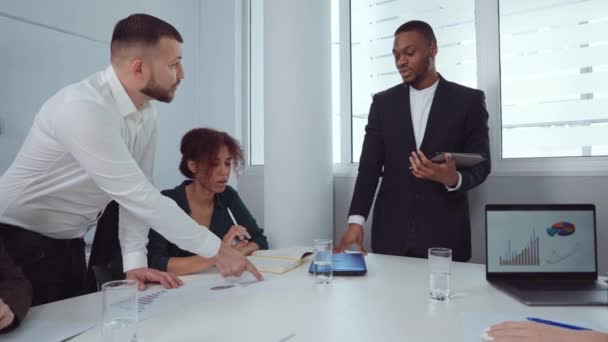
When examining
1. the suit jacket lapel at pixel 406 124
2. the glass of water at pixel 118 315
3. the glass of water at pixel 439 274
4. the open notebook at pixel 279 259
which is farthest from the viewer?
the suit jacket lapel at pixel 406 124

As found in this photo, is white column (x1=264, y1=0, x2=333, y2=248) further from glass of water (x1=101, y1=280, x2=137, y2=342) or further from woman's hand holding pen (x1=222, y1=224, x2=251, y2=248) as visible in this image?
glass of water (x1=101, y1=280, x2=137, y2=342)

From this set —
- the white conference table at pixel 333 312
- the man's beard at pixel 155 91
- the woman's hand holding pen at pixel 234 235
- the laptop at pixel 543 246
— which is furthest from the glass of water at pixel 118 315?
the laptop at pixel 543 246

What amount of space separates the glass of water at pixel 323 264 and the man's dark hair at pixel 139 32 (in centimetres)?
85

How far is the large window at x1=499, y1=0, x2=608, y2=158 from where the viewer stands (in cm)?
224

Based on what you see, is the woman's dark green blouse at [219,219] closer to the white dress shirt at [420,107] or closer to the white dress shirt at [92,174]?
the white dress shirt at [92,174]

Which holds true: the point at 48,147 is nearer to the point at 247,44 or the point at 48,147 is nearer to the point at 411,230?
→ the point at 411,230

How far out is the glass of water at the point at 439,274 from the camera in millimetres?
1173

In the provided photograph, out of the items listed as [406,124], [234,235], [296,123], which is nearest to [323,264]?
[234,235]

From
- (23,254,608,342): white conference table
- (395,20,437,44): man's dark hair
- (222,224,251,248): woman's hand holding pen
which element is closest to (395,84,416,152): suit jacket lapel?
(395,20,437,44): man's dark hair

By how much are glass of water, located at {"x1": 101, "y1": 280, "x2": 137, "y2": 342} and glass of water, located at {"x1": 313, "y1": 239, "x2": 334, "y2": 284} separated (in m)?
0.61

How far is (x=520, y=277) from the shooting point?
1273 millimetres

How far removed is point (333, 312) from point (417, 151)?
1.02 metres

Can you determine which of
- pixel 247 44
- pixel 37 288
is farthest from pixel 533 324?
pixel 247 44

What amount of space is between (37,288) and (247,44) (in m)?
2.50
